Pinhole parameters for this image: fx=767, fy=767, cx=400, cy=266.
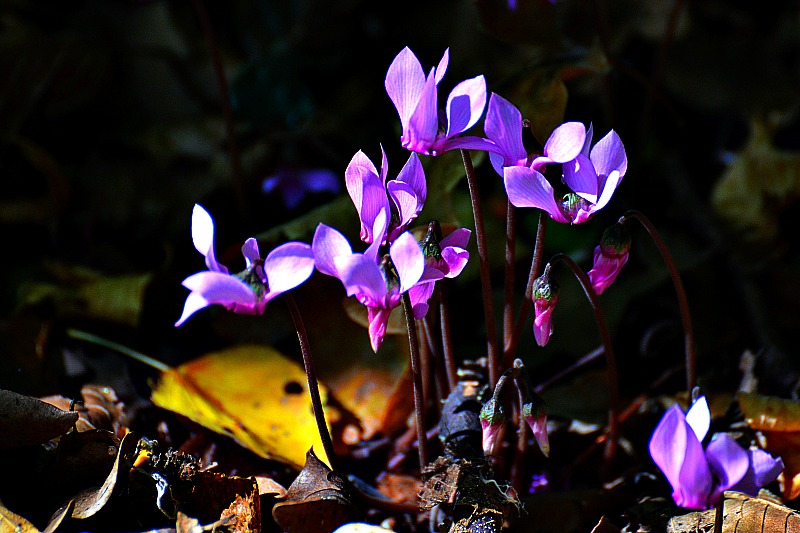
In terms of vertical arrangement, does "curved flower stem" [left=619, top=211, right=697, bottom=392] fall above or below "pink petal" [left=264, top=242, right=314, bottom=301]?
below

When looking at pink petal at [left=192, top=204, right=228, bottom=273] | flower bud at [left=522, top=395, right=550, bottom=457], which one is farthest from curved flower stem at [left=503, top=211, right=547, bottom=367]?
pink petal at [left=192, top=204, right=228, bottom=273]

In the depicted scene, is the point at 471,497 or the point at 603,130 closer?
the point at 471,497

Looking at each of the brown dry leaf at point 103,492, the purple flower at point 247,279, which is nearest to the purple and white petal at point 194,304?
the purple flower at point 247,279

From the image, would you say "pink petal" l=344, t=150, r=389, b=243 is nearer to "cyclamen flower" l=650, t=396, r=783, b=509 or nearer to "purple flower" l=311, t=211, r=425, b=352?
"purple flower" l=311, t=211, r=425, b=352

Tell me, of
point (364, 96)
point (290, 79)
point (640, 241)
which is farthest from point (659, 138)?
point (290, 79)

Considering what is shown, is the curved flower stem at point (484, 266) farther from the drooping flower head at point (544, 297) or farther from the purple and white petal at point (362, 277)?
the purple and white petal at point (362, 277)

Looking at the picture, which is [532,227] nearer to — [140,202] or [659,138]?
[659,138]
